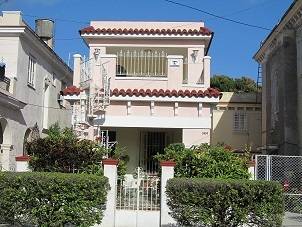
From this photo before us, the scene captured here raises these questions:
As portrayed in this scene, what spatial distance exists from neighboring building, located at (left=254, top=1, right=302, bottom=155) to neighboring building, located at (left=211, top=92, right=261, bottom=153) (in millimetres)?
5268

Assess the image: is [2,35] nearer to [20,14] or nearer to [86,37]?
[20,14]

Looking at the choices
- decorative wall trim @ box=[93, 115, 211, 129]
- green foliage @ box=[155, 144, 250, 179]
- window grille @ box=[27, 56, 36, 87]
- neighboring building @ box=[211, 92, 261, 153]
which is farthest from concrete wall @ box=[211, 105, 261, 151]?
green foliage @ box=[155, 144, 250, 179]

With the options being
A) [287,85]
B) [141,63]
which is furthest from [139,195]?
[287,85]

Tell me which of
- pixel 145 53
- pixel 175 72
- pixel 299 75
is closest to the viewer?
pixel 175 72

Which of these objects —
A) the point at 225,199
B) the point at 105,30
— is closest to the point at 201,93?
the point at 105,30

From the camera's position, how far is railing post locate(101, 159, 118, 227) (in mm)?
12523

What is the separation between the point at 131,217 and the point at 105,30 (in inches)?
364

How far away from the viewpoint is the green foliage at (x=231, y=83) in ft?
167

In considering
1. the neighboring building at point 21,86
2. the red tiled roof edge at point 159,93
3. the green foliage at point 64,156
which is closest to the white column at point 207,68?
the red tiled roof edge at point 159,93

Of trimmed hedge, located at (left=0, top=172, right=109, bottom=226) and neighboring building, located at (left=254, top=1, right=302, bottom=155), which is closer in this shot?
trimmed hedge, located at (left=0, top=172, right=109, bottom=226)

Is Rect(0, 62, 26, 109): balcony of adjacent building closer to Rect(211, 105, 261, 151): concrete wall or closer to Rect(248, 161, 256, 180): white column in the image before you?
Rect(248, 161, 256, 180): white column

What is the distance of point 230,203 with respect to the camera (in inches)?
428

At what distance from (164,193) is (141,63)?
8.28m

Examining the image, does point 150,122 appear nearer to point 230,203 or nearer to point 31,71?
point 230,203
